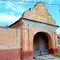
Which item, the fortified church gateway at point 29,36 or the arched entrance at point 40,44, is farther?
the arched entrance at point 40,44

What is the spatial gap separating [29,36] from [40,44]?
151 inches

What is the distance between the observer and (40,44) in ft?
66.0

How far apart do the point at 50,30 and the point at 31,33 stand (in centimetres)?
328

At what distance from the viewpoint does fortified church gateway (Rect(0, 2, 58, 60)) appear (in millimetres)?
15180

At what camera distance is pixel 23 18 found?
16438 millimetres

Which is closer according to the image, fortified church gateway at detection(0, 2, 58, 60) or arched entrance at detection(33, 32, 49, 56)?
fortified church gateway at detection(0, 2, 58, 60)

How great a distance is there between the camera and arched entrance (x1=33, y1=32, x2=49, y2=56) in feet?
64.6

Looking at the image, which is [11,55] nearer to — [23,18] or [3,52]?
[3,52]

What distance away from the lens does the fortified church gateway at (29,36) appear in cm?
1518

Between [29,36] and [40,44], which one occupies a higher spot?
[29,36]

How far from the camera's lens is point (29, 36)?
16719 mm

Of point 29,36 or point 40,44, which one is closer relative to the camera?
point 29,36

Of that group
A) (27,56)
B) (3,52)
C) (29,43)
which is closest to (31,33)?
(29,43)

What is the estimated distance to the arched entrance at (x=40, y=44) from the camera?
1970 centimetres
